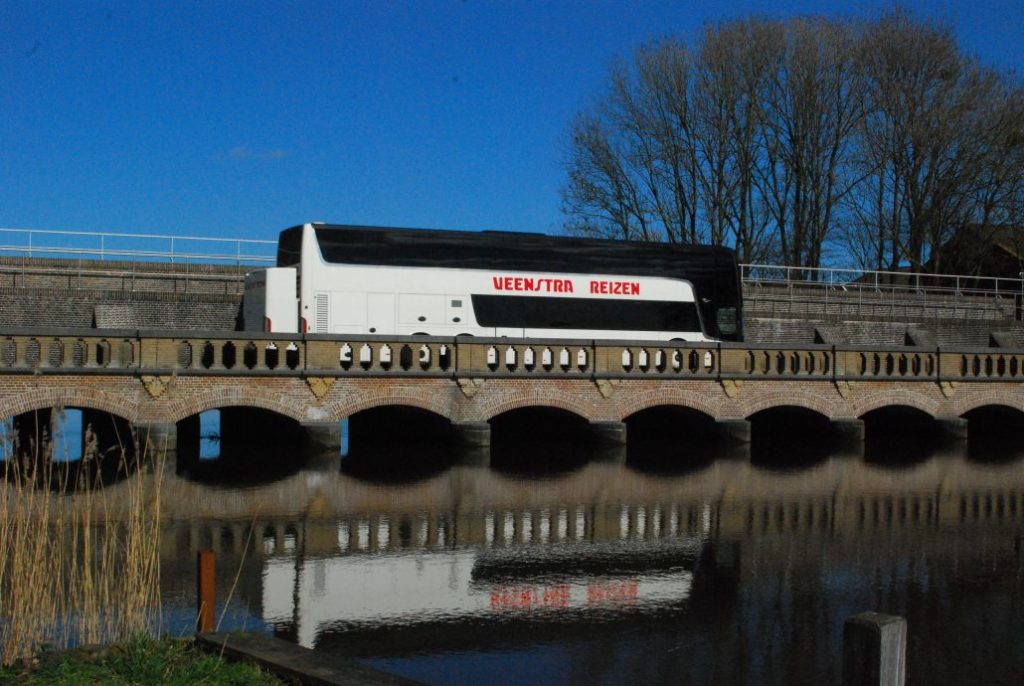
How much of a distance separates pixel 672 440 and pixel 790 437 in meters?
3.60

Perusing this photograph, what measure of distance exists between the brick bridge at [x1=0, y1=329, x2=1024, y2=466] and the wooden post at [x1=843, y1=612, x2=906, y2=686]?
560 inches

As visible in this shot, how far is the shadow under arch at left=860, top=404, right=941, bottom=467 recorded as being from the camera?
87.7 feet

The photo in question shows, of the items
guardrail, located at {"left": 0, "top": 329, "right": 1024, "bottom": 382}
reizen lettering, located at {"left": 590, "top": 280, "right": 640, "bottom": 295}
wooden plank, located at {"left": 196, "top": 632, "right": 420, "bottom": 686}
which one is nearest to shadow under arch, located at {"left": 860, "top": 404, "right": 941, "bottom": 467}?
guardrail, located at {"left": 0, "top": 329, "right": 1024, "bottom": 382}

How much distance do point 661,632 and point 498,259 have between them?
62.5 feet

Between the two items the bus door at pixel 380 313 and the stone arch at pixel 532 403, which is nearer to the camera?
the stone arch at pixel 532 403

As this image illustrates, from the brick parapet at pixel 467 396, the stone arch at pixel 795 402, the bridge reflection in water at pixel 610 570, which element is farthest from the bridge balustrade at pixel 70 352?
the stone arch at pixel 795 402

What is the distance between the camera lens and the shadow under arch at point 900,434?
26734mm

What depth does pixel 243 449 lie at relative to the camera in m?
25.7

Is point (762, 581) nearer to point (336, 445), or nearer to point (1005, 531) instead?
point (1005, 531)

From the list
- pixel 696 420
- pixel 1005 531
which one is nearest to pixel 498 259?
pixel 696 420

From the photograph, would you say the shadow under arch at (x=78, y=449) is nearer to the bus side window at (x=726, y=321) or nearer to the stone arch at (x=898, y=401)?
the bus side window at (x=726, y=321)

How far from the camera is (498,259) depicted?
28.2 meters

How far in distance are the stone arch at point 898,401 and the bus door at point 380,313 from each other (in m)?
11.7

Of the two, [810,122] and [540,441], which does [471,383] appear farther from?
[810,122]
